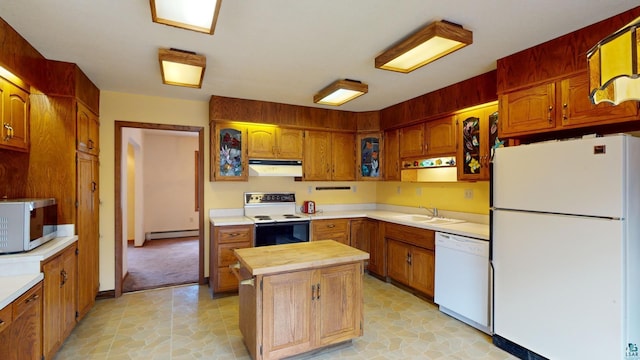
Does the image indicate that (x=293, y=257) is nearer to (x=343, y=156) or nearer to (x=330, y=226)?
(x=330, y=226)

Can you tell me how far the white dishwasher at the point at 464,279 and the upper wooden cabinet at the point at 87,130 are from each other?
12.1 ft

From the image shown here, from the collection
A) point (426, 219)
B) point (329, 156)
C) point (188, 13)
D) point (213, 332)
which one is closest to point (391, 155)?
point (329, 156)

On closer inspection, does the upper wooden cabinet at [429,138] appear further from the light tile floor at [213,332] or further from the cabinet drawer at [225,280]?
the cabinet drawer at [225,280]

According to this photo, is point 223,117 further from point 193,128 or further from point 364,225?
point 364,225

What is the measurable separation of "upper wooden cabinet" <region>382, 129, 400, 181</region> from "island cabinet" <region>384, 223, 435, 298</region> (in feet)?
2.64

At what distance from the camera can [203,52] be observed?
2559 mm

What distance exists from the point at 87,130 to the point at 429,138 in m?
3.83

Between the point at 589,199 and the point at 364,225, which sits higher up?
the point at 589,199

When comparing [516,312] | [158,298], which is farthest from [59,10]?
[516,312]

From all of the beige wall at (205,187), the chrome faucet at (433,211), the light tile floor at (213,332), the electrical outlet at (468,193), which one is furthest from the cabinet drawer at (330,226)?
the electrical outlet at (468,193)

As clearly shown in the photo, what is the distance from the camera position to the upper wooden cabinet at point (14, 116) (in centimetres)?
216

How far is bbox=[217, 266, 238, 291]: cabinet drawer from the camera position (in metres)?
3.63

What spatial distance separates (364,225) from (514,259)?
7.41 feet

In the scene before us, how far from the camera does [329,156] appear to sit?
456 centimetres
